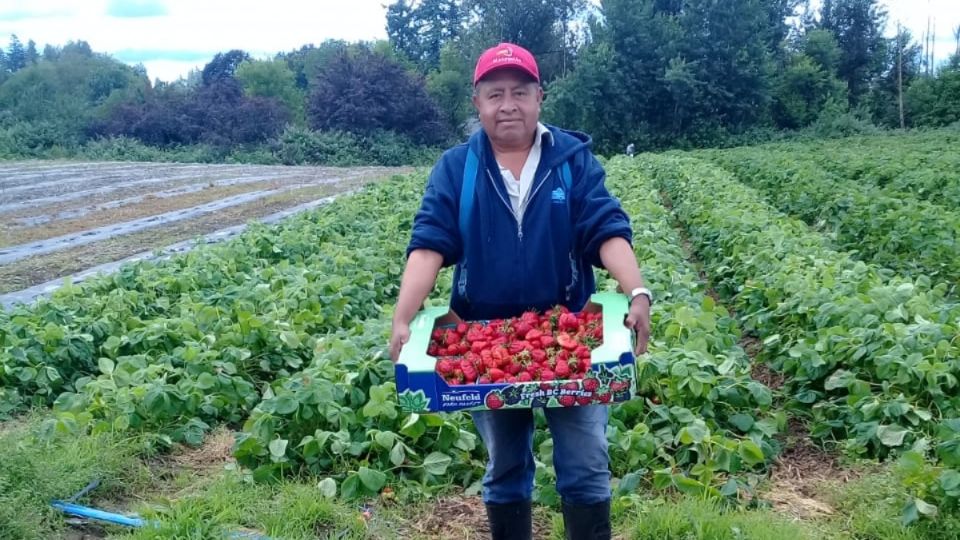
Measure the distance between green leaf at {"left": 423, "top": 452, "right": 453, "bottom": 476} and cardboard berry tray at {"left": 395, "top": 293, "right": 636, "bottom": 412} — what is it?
5.10ft

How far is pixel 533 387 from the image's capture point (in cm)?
260

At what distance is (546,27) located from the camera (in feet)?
176

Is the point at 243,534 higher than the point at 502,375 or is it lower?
lower

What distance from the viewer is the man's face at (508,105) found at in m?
2.85

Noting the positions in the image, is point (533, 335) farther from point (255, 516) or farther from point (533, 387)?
point (255, 516)

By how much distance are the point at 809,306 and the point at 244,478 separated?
363cm

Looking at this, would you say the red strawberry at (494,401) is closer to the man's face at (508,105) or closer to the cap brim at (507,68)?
the man's face at (508,105)

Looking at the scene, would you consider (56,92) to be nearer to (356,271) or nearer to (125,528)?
(356,271)

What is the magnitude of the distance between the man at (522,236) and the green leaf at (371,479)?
3.49 feet

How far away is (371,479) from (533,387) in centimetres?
160

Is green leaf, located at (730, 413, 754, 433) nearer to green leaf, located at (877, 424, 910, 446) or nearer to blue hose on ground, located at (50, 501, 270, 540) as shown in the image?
green leaf, located at (877, 424, 910, 446)

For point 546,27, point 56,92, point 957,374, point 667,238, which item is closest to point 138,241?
point 667,238

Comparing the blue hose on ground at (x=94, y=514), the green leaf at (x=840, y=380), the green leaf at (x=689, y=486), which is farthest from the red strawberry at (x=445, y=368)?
the green leaf at (x=840, y=380)

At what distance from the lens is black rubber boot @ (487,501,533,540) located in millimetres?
3084
